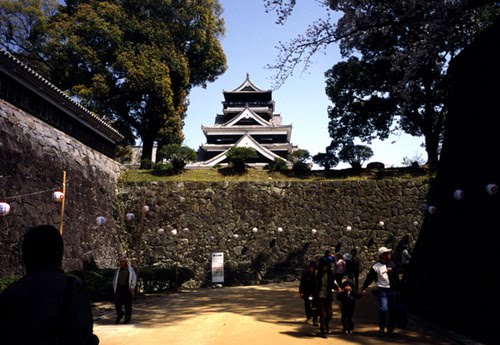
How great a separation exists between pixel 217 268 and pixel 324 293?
39.7ft

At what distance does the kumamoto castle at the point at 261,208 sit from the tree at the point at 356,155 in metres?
1.62

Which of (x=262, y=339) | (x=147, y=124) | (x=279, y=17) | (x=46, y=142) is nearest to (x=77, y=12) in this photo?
(x=147, y=124)

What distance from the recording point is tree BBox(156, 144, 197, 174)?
A: 23.0m

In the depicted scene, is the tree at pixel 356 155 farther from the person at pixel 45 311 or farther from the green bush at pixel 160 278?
the person at pixel 45 311

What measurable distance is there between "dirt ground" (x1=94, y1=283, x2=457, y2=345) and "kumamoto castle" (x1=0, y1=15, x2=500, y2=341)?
1.55 m

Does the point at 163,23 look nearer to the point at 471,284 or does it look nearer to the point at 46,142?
the point at 46,142

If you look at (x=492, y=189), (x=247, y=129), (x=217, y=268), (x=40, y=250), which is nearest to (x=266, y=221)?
(x=217, y=268)

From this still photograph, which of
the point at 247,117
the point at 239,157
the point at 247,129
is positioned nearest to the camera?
the point at 239,157

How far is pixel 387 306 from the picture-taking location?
777 centimetres

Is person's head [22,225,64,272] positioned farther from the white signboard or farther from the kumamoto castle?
the white signboard

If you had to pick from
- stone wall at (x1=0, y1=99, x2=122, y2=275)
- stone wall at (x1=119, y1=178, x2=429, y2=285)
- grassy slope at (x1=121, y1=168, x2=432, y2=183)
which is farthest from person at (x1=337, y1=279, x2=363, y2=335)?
grassy slope at (x1=121, y1=168, x2=432, y2=183)

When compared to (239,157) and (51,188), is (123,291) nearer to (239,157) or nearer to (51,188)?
(51,188)

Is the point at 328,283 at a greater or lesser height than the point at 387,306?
greater

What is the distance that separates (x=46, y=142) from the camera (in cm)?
1430
